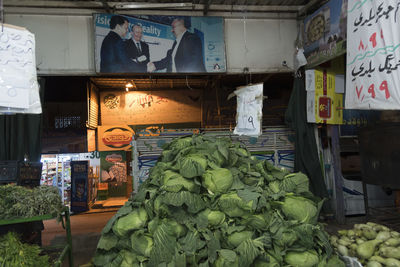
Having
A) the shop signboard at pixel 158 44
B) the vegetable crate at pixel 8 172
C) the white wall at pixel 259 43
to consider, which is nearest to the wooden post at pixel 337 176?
the white wall at pixel 259 43

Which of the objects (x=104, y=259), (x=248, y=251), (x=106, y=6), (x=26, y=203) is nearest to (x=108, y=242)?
(x=104, y=259)

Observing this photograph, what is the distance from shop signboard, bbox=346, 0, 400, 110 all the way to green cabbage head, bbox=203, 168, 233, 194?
6.99ft

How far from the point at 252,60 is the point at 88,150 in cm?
716

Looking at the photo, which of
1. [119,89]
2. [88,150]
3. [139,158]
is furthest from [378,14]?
[88,150]

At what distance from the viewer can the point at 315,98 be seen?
5348 millimetres

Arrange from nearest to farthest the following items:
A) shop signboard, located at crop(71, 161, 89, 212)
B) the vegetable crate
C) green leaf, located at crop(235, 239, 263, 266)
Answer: green leaf, located at crop(235, 239, 263, 266) → the vegetable crate → shop signboard, located at crop(71, 161, 89, 212)

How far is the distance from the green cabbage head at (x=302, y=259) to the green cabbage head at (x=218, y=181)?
0.87 meters

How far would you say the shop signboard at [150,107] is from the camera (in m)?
9.68

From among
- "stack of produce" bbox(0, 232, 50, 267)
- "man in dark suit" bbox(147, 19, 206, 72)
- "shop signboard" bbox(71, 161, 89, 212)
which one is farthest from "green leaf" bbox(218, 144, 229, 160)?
"shop signboard" bbox(71, 161, 89, 212)

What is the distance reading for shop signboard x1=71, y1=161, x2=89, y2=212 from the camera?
9.32 metres

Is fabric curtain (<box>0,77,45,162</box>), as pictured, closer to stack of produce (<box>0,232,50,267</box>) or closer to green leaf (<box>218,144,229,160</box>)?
stack of produce (<box>0,232,50,267</box>)

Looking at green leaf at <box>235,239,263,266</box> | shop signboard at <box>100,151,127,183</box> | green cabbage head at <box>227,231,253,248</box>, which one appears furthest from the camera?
shop signboard at <box>100,151,127,183</box>

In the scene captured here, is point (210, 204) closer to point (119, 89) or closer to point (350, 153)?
point (350, 153)

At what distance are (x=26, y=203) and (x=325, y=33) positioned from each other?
5588 mm
